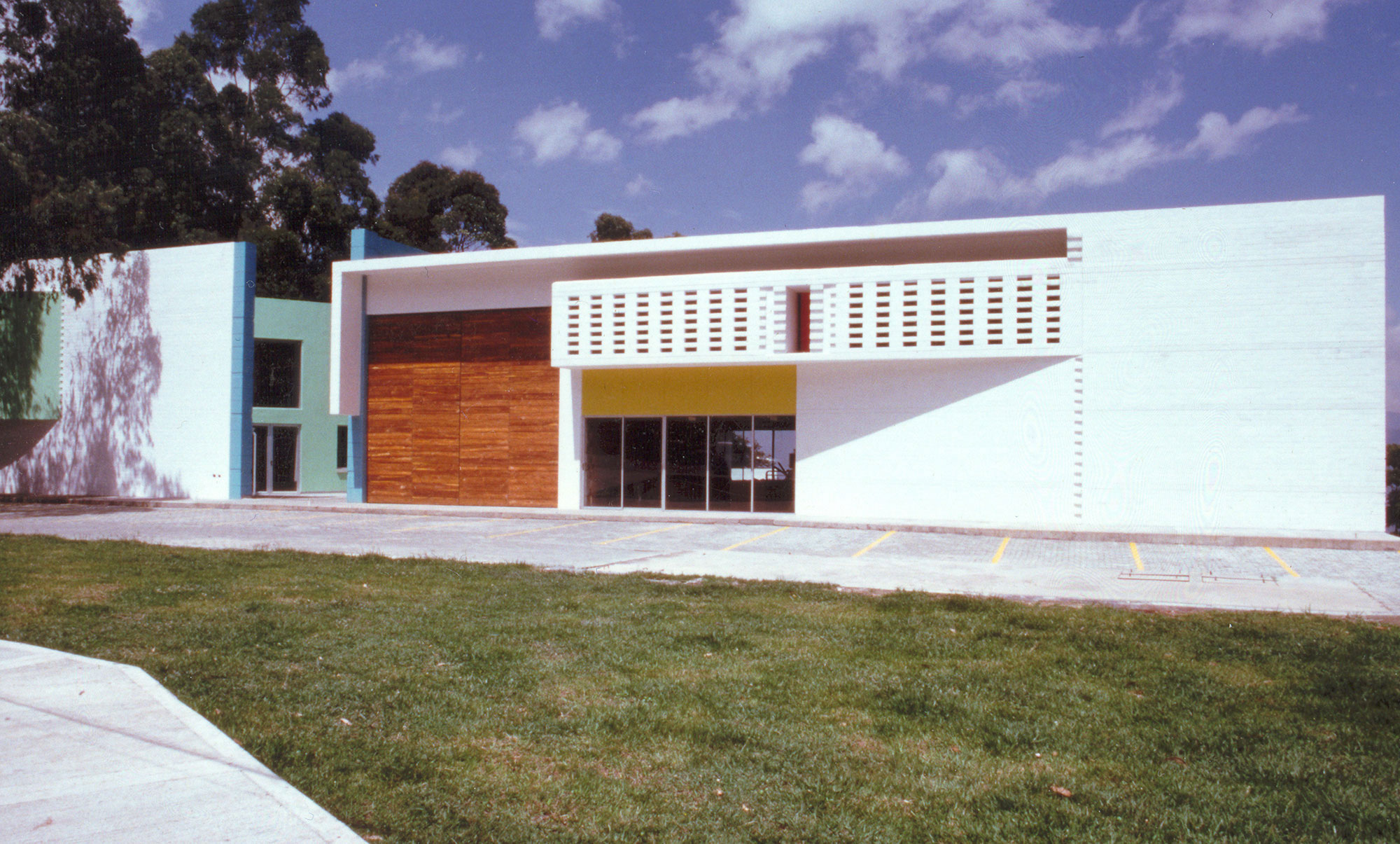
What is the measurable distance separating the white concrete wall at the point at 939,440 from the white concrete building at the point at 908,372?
48mm

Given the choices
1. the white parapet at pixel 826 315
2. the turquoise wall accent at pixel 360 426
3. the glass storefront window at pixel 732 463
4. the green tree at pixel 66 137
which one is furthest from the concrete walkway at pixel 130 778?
the green tree at pixel 66 137

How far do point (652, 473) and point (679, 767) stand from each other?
2026 centimetres

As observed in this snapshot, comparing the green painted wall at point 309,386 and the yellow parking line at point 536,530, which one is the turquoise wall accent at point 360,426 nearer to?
the green painted wall at point 309,386

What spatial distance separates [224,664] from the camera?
6180 millimetres

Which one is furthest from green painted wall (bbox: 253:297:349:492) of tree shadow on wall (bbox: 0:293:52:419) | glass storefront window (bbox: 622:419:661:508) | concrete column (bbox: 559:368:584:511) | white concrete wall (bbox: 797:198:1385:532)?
white concrete wall (bbox: 797:198:1385:532)

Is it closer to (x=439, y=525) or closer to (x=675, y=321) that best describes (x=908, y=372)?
(x=675, y=321)

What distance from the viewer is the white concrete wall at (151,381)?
27.1 meters

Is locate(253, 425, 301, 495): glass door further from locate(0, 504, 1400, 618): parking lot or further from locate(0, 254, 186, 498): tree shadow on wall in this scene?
locate(0, 504, 1400, 618): parking lot

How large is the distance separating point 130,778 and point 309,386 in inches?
1186

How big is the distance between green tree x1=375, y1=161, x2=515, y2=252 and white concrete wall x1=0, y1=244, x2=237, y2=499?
2486 cm

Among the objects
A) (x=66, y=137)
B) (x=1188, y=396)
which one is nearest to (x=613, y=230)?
(x=66, y=137)

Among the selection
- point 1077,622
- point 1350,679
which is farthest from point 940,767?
point 1077,622

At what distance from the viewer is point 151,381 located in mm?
27906

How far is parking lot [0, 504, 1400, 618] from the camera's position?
35.7 feet
